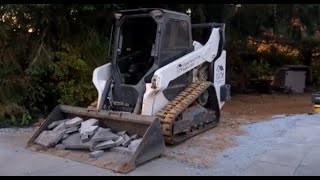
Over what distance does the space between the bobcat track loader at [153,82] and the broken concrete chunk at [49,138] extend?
101mm

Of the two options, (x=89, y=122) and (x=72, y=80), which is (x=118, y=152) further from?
(x=72, y=80)

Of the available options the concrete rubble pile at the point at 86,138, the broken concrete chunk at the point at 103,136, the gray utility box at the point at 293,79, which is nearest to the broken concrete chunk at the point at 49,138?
the concrete rubble pile at the point at 86,138

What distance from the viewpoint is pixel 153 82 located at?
23.1 feet

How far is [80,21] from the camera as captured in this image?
1019 cm

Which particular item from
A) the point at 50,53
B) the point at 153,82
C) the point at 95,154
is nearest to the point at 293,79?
the point at 50,53

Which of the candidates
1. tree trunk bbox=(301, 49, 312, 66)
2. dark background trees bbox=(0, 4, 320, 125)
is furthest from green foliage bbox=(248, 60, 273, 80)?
dark background trees bbox=(0, 4, 320, 125)

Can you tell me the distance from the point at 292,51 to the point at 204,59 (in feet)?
43.2

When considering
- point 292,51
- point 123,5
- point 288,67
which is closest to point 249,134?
point 123,5

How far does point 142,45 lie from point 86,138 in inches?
95.2

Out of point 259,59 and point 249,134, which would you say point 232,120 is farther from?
point 259,59

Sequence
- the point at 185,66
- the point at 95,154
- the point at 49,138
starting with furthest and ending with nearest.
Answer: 1. the point at 185,66
2. the point at 49,138
3. the point at 95,154

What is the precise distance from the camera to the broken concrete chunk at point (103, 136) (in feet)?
21.7

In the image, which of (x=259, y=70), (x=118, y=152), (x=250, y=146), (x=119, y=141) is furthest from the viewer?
(x=259, y=70)

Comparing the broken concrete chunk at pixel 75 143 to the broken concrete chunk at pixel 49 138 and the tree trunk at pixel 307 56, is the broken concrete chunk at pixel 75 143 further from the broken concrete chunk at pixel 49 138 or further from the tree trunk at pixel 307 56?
the tree trunk at pixel 307 56
